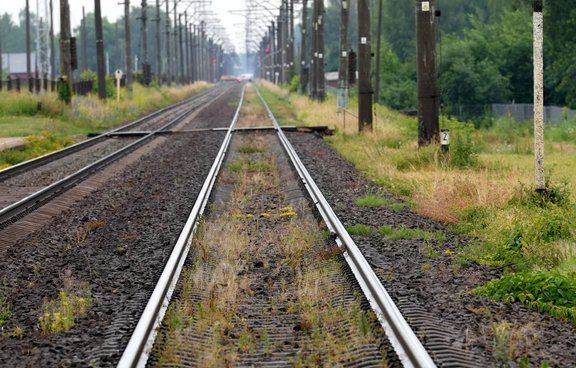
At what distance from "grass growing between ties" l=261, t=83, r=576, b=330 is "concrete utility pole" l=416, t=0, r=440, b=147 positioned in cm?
77

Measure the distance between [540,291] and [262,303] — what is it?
2.30m

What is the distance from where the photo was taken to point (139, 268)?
948cm

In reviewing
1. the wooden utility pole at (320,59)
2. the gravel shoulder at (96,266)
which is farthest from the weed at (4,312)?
the wooden utility pole at (320,59)

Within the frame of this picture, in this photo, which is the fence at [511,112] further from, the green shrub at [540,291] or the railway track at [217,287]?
the green shrub at [540,291]

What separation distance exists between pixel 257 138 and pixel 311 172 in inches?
398

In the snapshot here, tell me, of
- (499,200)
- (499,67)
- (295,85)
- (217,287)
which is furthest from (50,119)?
(295,85)

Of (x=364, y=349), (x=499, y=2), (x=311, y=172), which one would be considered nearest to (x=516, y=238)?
(x=364, y=349)

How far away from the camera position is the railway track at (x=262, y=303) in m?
6.35

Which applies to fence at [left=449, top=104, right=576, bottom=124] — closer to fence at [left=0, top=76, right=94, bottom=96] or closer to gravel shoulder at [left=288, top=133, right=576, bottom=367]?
fence at [left=0, top=76, right=94, bottom=96]

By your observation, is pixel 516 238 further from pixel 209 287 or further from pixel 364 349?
pixel 364 349

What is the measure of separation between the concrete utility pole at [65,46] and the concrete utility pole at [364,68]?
512 inches

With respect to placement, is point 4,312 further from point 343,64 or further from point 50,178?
point 343,64

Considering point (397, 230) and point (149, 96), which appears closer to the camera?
point (397, 230)

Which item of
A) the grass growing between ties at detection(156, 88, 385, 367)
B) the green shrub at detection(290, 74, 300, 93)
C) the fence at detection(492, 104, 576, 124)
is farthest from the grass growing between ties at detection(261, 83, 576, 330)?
the green shrub at detection(290, 74, 300, 93)
